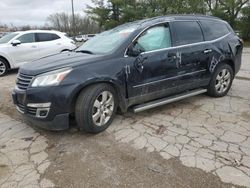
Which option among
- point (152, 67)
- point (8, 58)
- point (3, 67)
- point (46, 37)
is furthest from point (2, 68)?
point (152, 67)

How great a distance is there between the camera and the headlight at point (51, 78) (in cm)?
329

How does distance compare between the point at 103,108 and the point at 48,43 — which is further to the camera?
the point at 48,43

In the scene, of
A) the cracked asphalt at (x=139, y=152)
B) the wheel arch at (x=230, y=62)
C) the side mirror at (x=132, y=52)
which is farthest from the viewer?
the wheel arch at (x=230, y=62)

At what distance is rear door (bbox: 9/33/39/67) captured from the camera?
342 inches

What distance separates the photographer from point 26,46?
895 centimetres

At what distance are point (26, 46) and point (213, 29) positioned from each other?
6550mm

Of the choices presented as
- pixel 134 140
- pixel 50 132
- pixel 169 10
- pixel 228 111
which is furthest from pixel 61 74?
pixel 169 10

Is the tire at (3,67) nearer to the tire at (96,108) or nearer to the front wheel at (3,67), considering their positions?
the front wheel at (3,67)

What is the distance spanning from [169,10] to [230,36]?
27991 millimetres

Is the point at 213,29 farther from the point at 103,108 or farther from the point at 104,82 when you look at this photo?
the point at 103,108

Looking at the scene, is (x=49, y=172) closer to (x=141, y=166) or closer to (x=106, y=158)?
(x=106, y=158)

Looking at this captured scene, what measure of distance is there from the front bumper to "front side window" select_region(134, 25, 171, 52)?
1442mm

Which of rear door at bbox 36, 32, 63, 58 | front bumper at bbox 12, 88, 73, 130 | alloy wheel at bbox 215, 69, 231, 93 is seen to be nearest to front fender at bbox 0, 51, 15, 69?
rear door at bbox 36, 32, 63, 58

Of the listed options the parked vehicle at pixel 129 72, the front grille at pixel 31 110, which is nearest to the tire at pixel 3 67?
the parked vehicle at pixel 129 72
